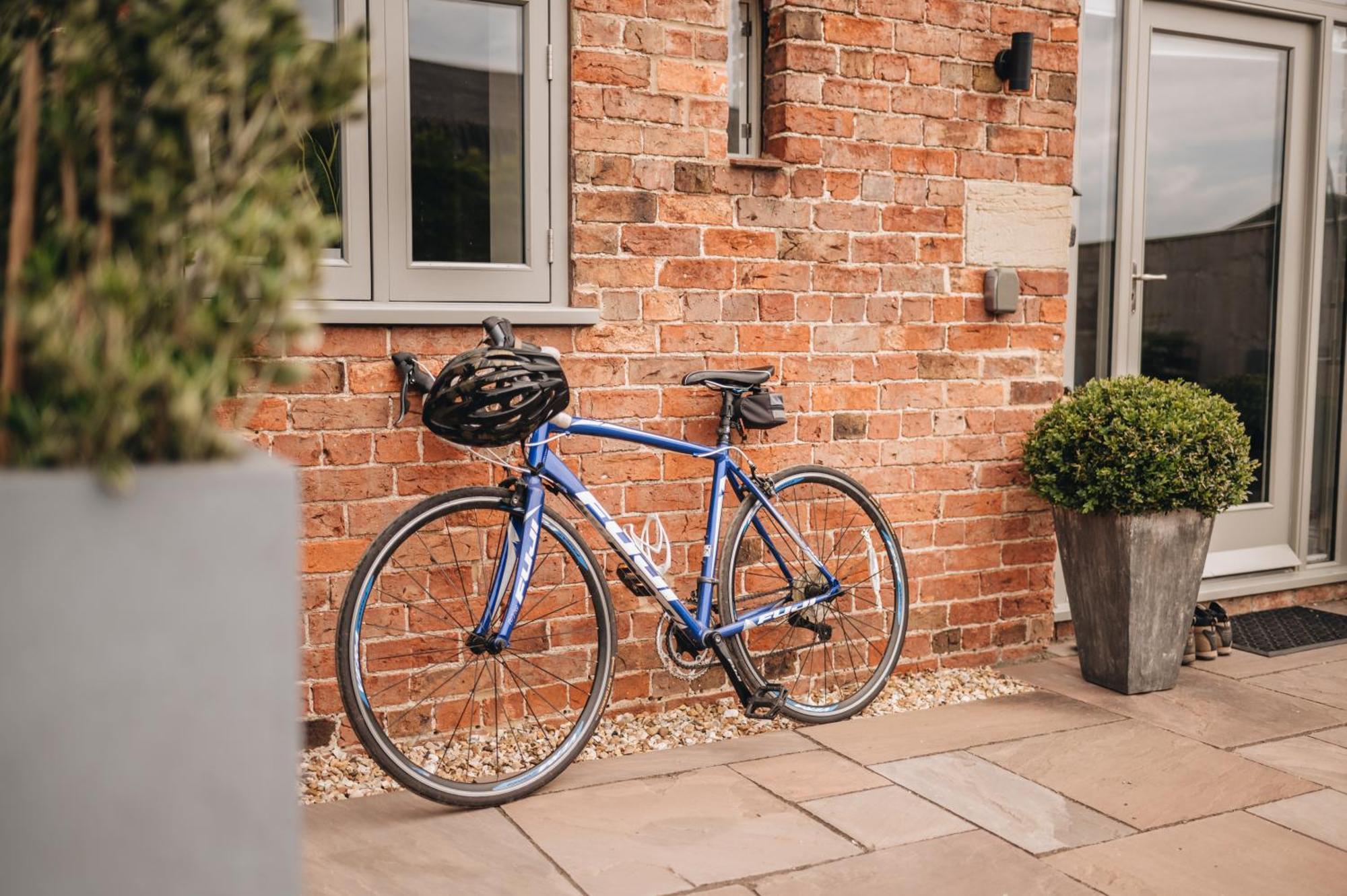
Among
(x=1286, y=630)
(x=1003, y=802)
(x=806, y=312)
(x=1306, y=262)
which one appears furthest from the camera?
(x=1306, y=262)

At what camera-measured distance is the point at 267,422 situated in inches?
Result: 117

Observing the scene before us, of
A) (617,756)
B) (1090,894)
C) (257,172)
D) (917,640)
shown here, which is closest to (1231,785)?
(1090,894)

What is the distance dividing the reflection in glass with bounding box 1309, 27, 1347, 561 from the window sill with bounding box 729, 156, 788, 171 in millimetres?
2882

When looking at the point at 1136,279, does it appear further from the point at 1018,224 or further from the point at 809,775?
the point at 809,775

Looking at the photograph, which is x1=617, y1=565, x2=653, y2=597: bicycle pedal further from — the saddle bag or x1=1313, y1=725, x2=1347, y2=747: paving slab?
x1=1313, y1=725, x2=1347, y2=747: paving slab

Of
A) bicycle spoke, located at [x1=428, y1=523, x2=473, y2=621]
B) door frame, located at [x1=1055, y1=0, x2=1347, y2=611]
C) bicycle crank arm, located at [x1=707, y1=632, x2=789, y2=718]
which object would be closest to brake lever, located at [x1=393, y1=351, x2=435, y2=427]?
bicycle spoke, located at [x1=428, y1=523, x2=473, y2=621]

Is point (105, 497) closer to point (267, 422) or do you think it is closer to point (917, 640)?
point (267, 422)

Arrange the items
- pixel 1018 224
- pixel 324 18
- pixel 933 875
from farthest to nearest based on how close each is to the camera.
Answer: pixel 1018 224
pixel 324 18
pixel 933 875

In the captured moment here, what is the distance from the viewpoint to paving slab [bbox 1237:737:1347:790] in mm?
3115

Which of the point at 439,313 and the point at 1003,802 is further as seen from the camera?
the point at 439,313

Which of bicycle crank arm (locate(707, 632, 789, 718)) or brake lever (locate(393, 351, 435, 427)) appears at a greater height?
brake lever (locate(393, 351, 435, 427))

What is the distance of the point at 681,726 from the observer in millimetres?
3477

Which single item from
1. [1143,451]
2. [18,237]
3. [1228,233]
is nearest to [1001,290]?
[1143,451]

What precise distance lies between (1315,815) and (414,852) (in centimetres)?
215
